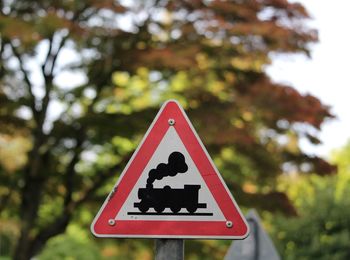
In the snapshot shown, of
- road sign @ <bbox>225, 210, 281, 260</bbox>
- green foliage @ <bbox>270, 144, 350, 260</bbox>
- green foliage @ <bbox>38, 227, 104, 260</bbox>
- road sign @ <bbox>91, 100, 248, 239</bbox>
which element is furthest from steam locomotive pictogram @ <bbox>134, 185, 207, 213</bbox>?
green foliage @ <bbox>38, 227, 104, 260</bbox>

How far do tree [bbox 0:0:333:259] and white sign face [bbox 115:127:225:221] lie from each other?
9192mm

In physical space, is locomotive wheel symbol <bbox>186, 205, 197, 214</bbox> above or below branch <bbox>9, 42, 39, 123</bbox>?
below

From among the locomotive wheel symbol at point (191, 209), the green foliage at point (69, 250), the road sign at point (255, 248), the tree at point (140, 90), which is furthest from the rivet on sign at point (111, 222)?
the green foliage at point (69, 250)

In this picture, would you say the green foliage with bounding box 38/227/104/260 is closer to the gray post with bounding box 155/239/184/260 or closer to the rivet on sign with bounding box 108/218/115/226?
the rivet on sign with bounding box 108/218/115/226

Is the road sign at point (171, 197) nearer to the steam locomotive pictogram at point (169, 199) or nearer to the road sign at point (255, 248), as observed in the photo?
the steam locomotive pictogram at point (169, 199)

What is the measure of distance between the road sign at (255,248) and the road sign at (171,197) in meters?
2.98

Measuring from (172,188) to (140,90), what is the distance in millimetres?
12091

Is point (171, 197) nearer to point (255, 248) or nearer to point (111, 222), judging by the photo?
point (111, 222)

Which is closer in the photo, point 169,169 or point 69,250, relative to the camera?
point 169,169

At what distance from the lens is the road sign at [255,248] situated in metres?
6.12

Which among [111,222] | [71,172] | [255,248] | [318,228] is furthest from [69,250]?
[111,222]

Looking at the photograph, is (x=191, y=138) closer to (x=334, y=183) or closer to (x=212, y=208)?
(x=212, y=208)

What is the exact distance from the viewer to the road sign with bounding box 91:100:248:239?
313 cm

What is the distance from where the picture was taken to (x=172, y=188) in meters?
3.16
